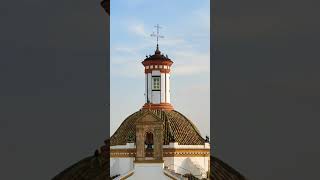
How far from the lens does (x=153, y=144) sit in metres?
12.0

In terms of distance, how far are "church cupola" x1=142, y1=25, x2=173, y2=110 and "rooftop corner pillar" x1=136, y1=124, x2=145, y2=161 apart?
1.10ft

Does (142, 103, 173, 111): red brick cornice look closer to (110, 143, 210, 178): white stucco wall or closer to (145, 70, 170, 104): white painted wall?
(145, 70, 170, 104): white painted wall

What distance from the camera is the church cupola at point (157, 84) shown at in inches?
459

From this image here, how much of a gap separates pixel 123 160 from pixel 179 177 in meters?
0.76

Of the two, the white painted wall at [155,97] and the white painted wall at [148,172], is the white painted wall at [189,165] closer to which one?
the white painted wall at [148,172]

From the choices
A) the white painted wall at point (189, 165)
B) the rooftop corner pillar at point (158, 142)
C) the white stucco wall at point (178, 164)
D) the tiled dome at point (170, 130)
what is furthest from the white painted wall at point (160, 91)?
the white painted wall at point (189, 165)

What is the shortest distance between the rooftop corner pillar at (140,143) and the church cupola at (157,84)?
335 mm

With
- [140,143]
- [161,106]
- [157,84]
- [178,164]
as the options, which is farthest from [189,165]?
[157,84]

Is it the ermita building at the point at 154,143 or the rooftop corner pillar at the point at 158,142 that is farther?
the rooftop corner pillar at the point at 158,142

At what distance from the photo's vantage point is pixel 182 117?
12.3 metres

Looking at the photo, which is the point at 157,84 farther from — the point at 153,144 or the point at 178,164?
the point at 178,164

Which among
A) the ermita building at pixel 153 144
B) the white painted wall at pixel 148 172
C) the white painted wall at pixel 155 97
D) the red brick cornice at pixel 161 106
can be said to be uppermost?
the white painted wall at pixel 155 97

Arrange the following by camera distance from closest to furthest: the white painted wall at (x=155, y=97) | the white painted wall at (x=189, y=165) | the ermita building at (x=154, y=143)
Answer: the ermita building at (x=154, y=143), the white painted wall at (x=155, y=97), the white painted wall at (x=189, y=165)
